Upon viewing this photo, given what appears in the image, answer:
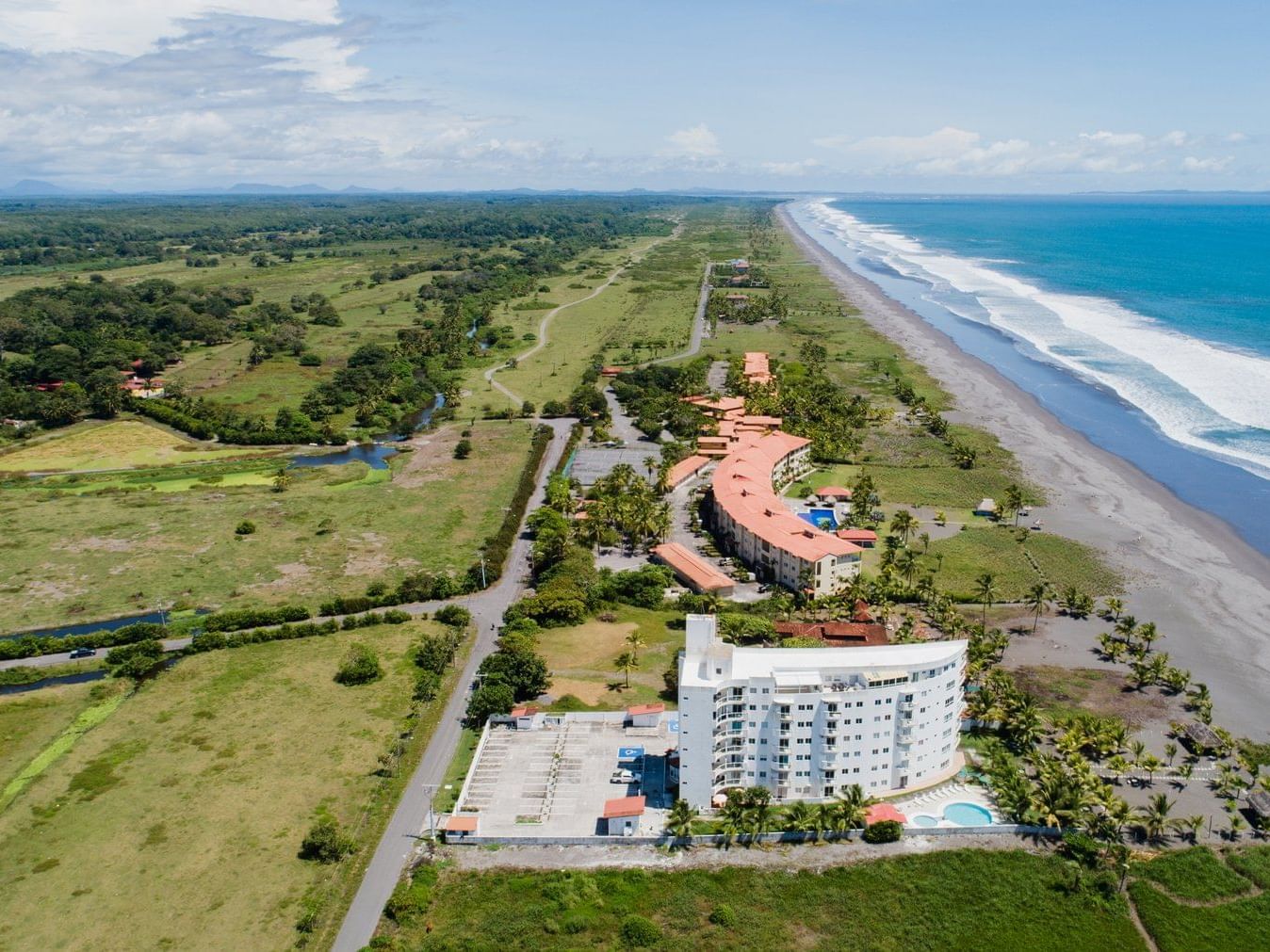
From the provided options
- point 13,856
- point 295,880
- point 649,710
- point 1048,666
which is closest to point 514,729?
point 649,710

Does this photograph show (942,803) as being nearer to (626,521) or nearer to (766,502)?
(766,502)

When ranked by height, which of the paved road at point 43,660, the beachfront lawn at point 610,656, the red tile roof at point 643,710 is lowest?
the beachfront lawn at point 610,656

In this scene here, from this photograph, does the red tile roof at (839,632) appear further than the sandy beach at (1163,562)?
Yes

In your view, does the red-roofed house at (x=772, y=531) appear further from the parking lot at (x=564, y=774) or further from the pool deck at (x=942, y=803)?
the pool deck at (x=942, y=803)

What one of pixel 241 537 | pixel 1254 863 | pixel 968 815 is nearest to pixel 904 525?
pixel 968 815

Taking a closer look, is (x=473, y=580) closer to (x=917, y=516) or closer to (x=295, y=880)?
(x=295, y=880)

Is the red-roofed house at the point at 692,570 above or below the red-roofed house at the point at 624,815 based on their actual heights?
above

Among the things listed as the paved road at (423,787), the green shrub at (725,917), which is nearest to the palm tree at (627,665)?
the paved road at (423,787)
